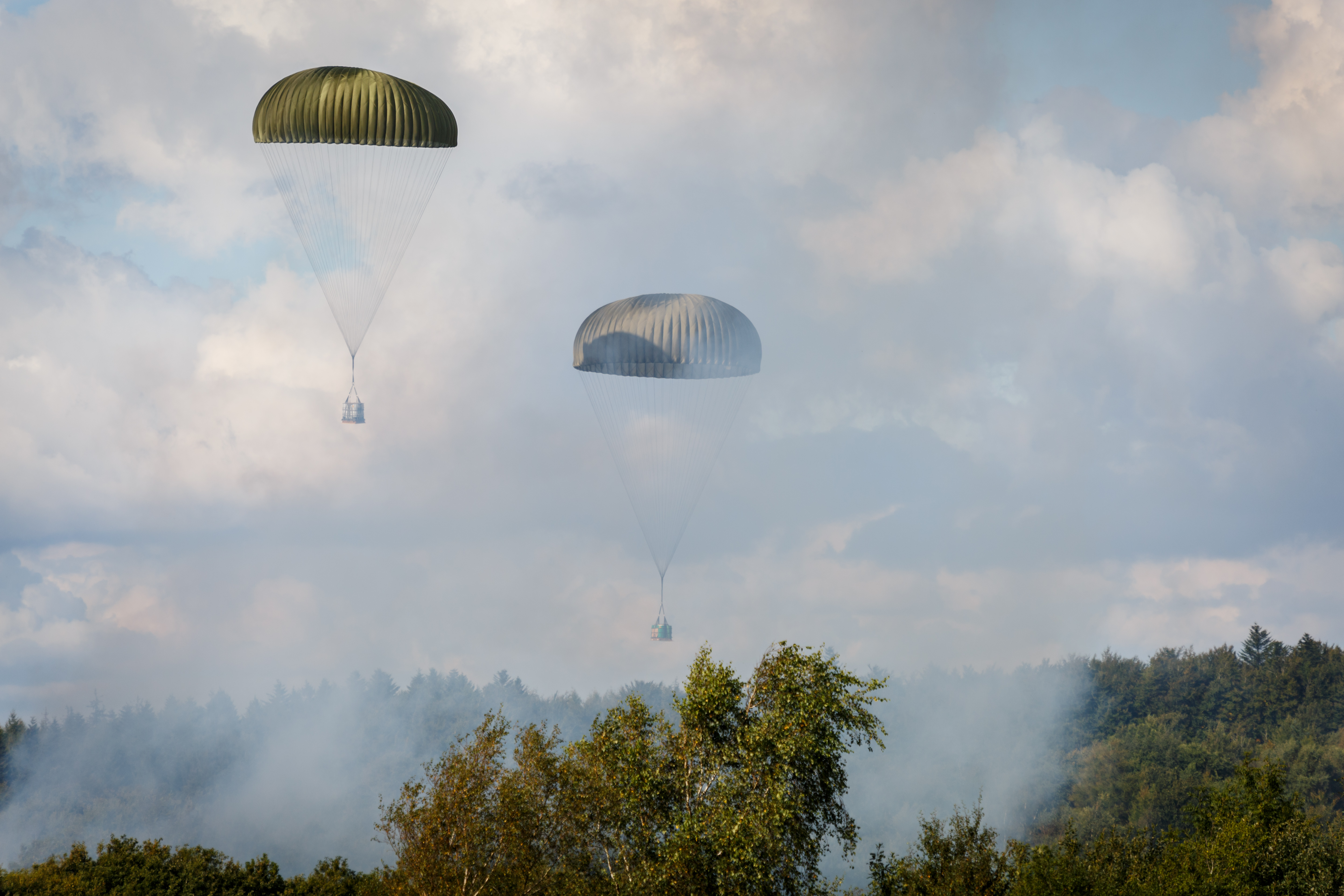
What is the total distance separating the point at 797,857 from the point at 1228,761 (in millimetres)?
108882

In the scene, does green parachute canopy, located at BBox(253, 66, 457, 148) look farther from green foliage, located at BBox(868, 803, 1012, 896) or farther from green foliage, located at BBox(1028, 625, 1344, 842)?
green foliage, located at BBox(1028, 625, 1344, 842)

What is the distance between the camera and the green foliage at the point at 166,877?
45.5 m

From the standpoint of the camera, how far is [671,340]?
40.7 metres

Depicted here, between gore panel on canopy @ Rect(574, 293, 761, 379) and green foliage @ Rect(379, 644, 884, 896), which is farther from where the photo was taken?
gore panel on canopy @ Rect(574, 293, 761, 379)

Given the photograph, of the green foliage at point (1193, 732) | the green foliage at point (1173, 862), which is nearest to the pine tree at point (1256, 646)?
the green foliage at point (1193, 732)

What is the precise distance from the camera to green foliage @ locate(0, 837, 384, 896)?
4550 centimetres

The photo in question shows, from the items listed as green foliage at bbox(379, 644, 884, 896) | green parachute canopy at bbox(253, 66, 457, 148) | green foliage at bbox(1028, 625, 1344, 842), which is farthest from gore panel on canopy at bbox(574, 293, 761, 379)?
green foliage at bbox(1028, 625, 1344, 842)

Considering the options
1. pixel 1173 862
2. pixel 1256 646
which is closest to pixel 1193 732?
pixel 1256 646

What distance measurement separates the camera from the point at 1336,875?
132 ft

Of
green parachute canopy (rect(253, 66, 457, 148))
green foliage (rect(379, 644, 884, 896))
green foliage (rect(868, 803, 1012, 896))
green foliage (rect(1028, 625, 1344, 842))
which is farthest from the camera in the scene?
green foliage (rect(1028, 625, 1344, 842))

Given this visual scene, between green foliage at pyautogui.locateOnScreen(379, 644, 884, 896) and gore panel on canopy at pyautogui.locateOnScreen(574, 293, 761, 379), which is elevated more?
gore panel on canopy at pyautogui.locateOnScreen(574, 293, 761, 379)

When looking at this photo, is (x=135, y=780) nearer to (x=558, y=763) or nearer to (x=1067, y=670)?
(x=1067, y=670)

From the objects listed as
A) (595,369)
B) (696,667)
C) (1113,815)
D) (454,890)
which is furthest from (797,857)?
(1113,815)

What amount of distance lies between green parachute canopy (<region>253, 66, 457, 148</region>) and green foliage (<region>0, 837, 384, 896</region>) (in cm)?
2619
